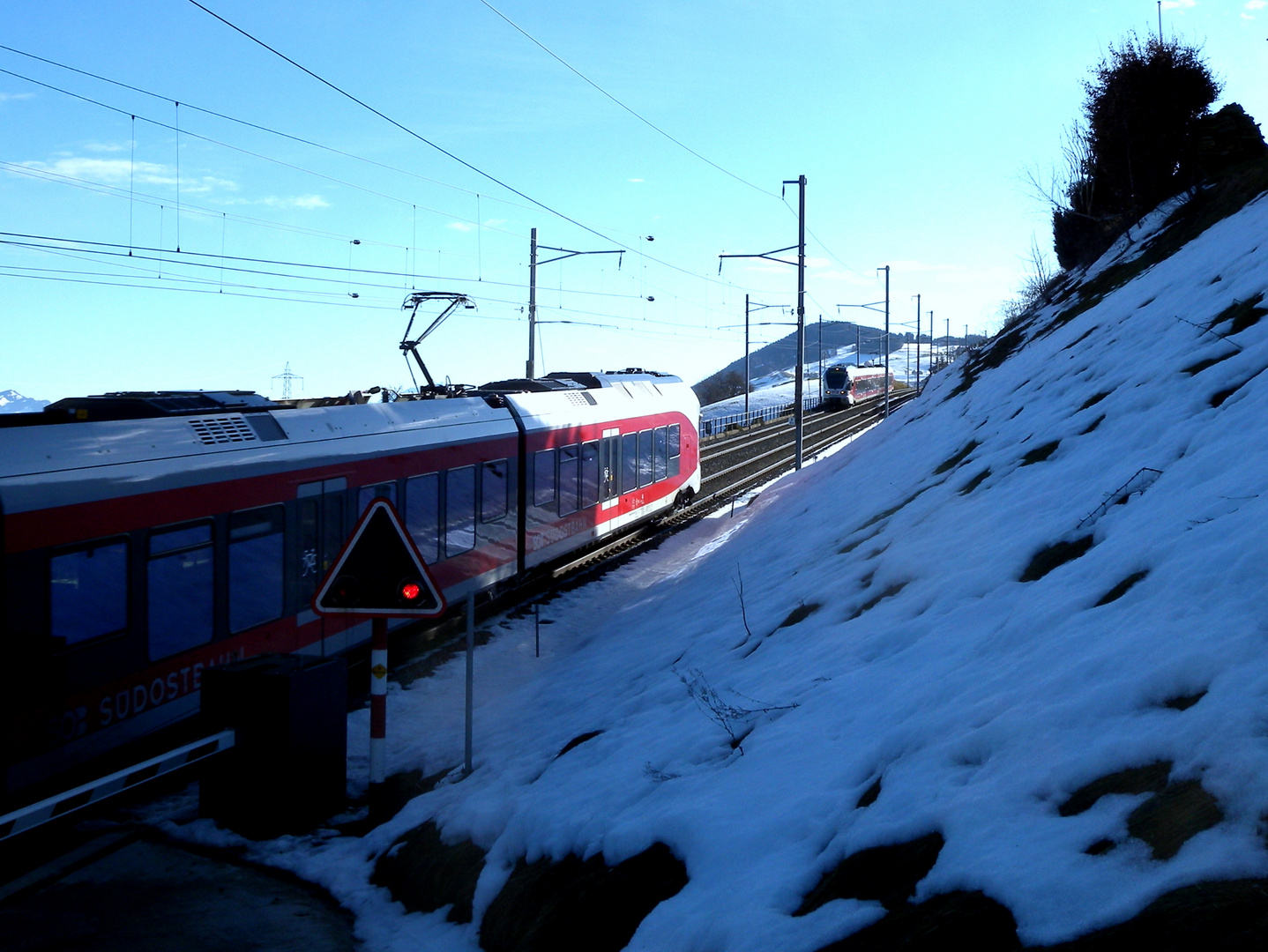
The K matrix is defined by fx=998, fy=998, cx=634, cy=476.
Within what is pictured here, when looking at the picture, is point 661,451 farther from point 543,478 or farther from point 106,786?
point 106,786

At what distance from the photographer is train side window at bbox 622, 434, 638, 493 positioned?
61.1 feet

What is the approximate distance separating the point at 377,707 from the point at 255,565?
2.66 m

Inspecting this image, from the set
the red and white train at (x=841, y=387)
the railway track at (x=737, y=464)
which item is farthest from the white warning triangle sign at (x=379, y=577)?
the red and white train at (x=841, y=387)

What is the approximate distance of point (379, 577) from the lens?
6.42 meters

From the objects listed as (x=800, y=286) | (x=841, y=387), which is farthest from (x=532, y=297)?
(x=841, y=387)

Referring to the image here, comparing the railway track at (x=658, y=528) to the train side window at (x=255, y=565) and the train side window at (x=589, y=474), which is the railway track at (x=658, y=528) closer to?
the train side window at (x=589, y=474)

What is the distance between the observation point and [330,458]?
9812mm

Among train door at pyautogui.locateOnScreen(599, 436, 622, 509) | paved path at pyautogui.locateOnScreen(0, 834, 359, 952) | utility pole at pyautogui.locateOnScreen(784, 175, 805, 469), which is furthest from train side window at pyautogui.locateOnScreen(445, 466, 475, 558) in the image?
utility pole at pyautogui.locateOnScreen(784, 175, 805, 469)

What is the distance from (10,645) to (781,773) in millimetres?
4774

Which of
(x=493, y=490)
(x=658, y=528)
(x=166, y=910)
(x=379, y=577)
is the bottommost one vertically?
(x=166, y=910)

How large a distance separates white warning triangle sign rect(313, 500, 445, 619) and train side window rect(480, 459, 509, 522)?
22.0ft

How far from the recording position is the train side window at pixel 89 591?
21.4 feet

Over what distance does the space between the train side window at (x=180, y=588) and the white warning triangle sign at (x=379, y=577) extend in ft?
6.15

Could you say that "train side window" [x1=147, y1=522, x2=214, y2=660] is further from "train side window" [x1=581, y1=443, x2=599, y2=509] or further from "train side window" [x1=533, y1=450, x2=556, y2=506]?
"train side window" [x1=581, y1=443, x2=599, y2=509]
